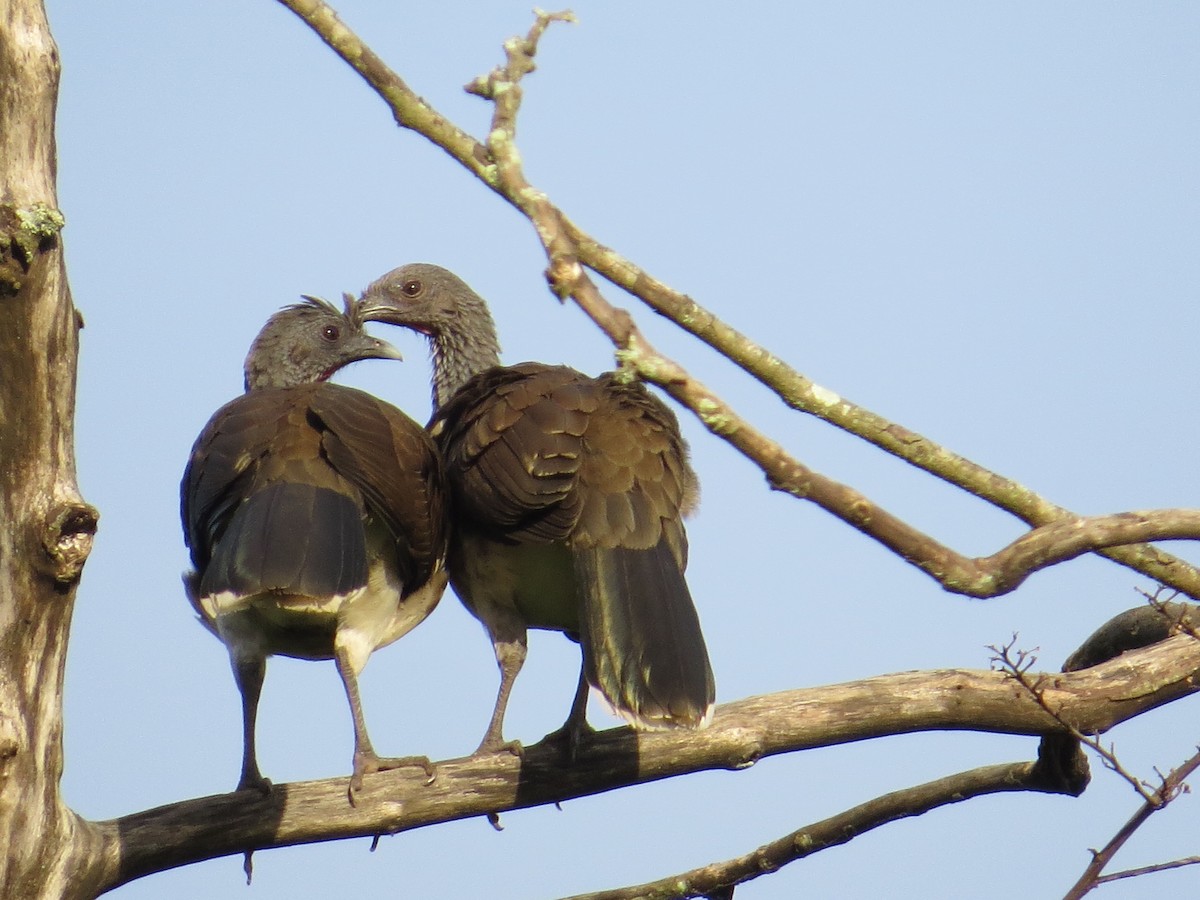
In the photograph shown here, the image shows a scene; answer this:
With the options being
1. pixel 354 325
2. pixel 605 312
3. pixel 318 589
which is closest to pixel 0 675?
pixel 318 589

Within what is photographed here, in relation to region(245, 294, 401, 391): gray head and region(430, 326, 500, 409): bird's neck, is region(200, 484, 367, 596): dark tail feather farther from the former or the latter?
region(430, 326, 500, 409): bird's neck

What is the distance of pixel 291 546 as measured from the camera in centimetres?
450

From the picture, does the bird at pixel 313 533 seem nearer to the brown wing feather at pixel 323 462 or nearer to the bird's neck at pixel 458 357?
the brown wing feather at pixel 323 462

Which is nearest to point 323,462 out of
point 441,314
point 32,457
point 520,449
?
point 520,449

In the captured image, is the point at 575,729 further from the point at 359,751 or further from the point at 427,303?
the point at 427,303

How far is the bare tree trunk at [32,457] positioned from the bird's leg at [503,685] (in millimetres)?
1544

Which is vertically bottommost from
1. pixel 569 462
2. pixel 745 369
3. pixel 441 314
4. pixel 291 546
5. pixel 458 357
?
pixel 745 369

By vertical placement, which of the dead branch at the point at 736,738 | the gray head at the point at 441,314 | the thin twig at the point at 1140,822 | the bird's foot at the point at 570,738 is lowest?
the thin twig at the point at 1140,822

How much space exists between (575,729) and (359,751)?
672 mm

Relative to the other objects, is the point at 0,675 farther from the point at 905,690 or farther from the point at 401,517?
the point at 905,690

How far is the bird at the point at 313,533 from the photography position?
4496 mm

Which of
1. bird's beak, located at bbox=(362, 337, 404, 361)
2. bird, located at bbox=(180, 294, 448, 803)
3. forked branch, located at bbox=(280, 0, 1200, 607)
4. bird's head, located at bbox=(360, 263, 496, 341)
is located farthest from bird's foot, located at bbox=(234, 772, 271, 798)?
bird's head, located at bbox=(360, 263, 496, 341)

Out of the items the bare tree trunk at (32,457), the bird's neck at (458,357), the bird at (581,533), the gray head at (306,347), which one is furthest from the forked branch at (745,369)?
the bird's neck at (458,357)

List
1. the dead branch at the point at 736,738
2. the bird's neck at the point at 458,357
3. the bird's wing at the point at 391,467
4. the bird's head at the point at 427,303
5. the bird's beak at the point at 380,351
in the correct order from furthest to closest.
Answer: the bird's head at the point at 427,303
the bird's neck at the point at 458,357
the bird's beak at the point at 380,351
the bird's wing at the point at 391,467
the dead branch at the point at 736,738
